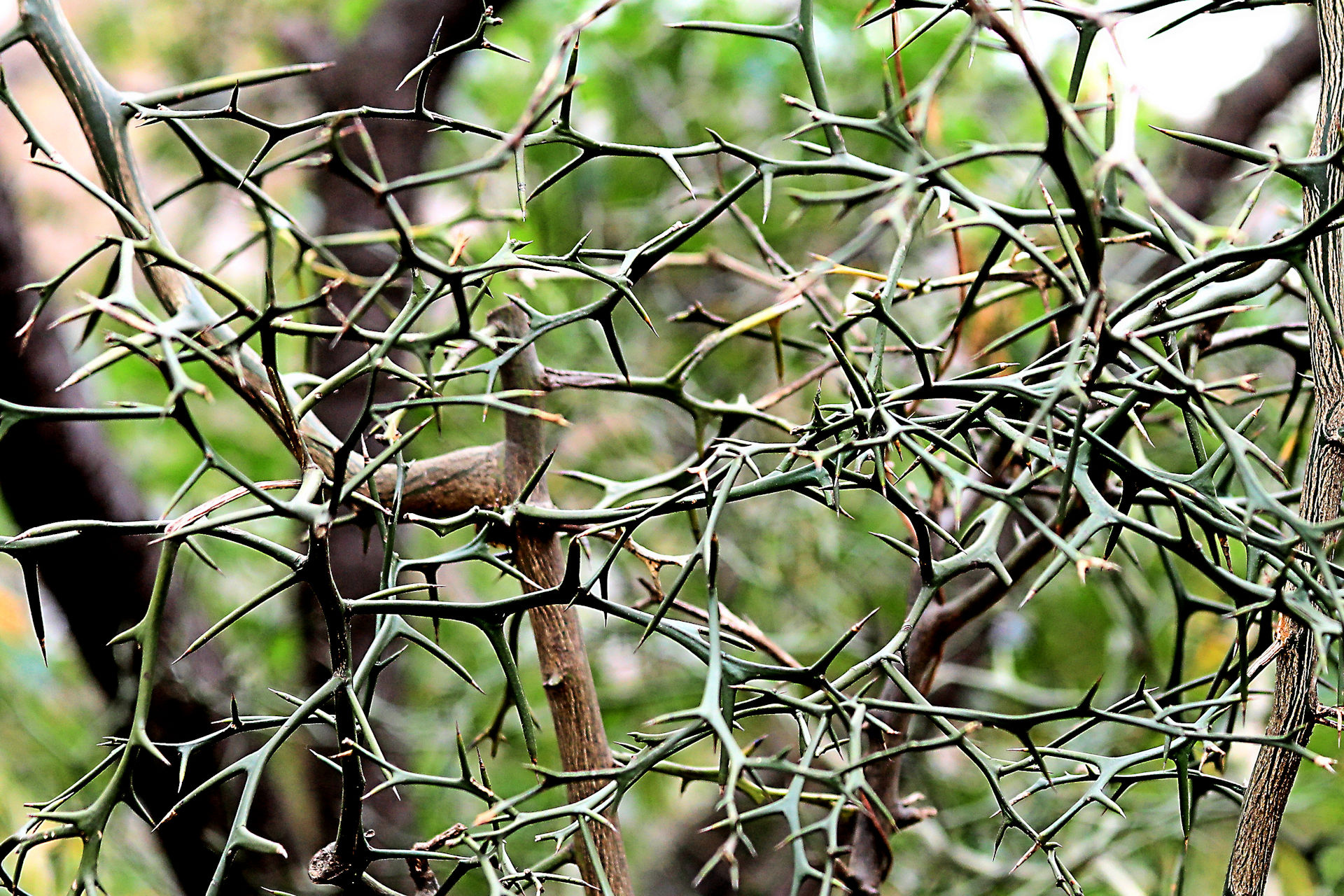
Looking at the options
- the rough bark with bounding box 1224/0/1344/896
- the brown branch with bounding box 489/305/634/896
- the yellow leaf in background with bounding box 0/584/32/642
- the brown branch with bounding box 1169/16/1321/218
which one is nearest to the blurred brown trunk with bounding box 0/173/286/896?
the yellow leaf in background with bounding box 0/584/32/642

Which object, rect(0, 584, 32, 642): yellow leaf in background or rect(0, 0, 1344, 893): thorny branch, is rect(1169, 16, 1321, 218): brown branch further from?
rect(0, 584, 32, 642): yellow leaf in background

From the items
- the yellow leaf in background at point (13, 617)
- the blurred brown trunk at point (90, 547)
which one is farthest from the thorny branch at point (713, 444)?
the yellow leaf in background at point (13, 617)

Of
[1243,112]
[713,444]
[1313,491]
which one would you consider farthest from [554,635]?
[1243,112]

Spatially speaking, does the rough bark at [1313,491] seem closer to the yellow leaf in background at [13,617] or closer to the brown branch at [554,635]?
the brown branch at [554,635]

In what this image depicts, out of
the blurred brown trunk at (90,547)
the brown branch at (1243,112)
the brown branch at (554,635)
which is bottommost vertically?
the brown branch at (554,635)

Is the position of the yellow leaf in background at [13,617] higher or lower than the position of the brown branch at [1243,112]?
lower

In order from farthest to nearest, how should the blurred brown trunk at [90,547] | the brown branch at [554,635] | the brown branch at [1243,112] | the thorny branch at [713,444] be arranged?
the brown branch at [1243,112] < the blurred brown trunk at [90,547] < the brown branch at [554,635] < the thorny branch at [713,444]

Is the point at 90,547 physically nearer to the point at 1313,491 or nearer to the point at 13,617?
the point at 13,617

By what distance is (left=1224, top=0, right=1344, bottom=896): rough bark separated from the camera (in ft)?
1.05

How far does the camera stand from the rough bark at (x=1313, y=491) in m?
0.32

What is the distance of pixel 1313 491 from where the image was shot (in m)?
0.33

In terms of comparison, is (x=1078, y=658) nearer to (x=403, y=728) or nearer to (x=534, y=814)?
(x=403, y=728)

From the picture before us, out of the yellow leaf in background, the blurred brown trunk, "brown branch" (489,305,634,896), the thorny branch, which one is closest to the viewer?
the thorny branch

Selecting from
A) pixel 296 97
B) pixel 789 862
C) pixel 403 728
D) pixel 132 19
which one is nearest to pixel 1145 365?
pixel 789 862
